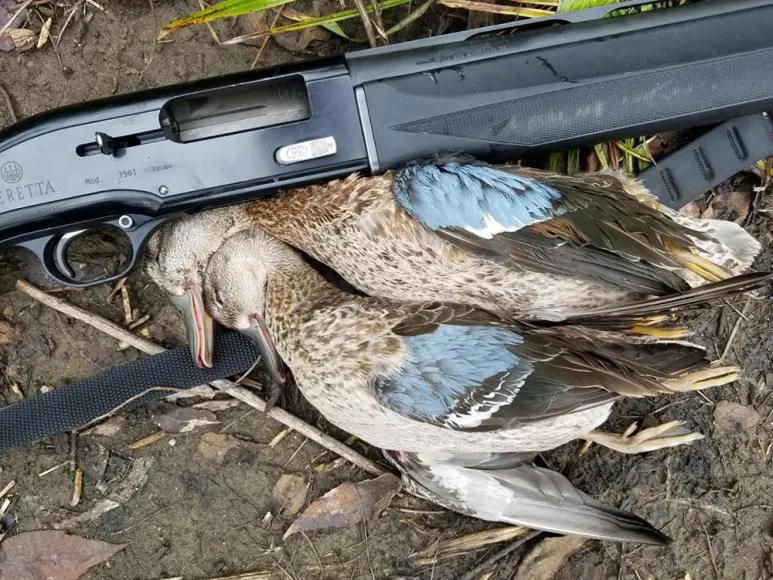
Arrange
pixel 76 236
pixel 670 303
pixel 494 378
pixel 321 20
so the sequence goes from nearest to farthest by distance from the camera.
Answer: pixel 494 378
pixel 670 303
pixel 76 236
pixel 321 20

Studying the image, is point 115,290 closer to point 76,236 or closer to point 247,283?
point 76,236

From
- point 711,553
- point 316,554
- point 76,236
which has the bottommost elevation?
point 711,553

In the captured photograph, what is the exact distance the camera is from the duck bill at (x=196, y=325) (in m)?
2.30

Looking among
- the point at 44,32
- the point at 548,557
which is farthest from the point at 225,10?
the point at 548,557

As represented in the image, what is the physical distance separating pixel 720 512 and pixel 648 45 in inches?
68.6

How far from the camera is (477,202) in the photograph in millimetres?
1891

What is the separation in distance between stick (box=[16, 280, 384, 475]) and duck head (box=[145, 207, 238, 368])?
0.20 m

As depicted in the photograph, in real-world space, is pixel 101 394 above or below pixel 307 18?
below

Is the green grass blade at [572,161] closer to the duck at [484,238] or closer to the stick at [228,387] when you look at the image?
the duck at [484,238]

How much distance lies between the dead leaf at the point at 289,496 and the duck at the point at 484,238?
827 millimetres

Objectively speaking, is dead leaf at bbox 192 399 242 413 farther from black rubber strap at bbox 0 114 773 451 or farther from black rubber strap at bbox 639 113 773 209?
black rubber strap at bbox 639 113 773 209

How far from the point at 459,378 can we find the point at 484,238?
404mm

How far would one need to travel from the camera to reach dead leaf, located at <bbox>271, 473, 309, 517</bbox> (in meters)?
2.49

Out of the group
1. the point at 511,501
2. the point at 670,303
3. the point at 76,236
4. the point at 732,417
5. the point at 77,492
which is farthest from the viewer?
the point at 732,417
